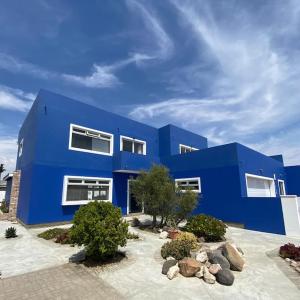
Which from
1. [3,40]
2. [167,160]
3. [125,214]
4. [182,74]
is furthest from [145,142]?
[3,40]

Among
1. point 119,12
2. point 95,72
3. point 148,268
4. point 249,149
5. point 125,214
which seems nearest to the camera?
point 148,268

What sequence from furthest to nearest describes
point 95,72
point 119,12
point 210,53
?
point 95,72 < point 210,53 < point 119,12

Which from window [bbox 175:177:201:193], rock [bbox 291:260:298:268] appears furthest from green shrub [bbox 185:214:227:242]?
window [bbox 175:177:201:193]

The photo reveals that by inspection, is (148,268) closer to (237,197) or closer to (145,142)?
(237,197)

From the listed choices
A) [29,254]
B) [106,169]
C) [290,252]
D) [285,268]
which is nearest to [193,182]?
[106,169]

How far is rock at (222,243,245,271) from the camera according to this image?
6.06 m

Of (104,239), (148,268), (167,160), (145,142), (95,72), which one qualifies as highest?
(95,72)

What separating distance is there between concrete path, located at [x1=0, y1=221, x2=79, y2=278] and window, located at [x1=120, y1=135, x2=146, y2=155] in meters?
9.11

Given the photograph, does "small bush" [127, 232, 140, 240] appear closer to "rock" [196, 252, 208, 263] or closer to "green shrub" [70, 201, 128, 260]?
"green shrub" [70, 201, 128, 260]

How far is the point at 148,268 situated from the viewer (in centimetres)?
625

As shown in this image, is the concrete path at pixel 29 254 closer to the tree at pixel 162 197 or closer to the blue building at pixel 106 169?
the blue building at pixel 106 169

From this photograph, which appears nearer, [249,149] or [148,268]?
[148,268]

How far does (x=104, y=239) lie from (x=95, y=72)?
28.1ft

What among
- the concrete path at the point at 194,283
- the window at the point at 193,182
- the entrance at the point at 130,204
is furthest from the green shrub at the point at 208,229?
the entrance at the point at 130,204
